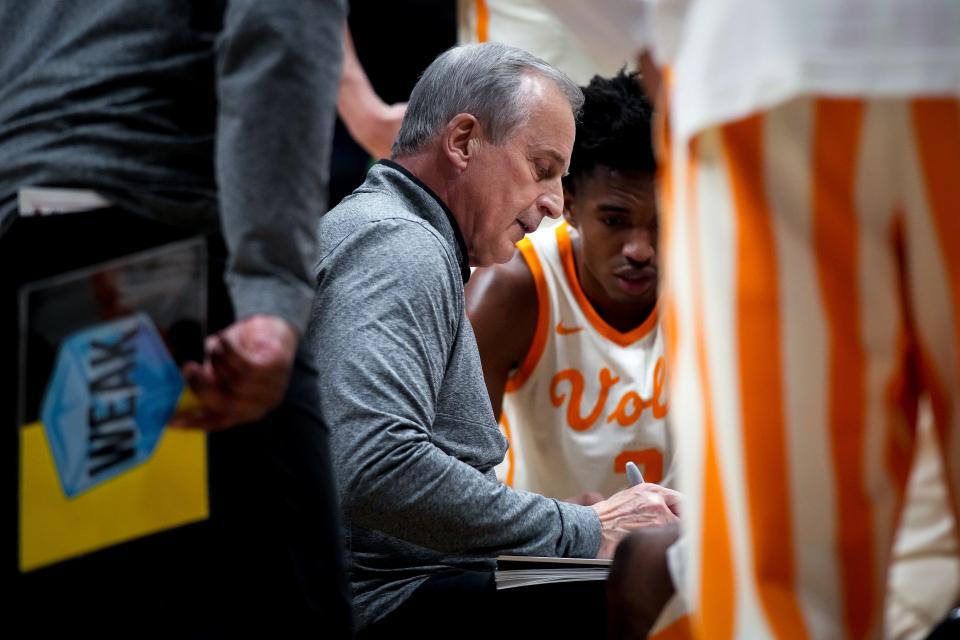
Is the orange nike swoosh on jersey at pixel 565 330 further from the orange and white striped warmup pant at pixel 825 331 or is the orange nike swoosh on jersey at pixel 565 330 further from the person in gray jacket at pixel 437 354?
the orange and white striped warmup pant at pixel 825 331

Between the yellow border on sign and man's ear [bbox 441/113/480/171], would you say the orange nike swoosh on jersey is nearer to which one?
man's ear [bbox 441/113/480/171]

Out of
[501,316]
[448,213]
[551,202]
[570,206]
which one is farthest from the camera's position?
[570,206]

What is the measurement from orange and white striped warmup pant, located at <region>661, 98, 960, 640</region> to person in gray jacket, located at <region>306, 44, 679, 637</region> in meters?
0.69

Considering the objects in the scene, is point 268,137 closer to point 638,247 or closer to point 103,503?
point 103,503

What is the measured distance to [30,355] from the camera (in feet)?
3.71

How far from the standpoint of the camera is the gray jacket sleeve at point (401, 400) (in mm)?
1639

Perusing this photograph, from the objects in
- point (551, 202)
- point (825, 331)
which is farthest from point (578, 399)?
point (825, 331)

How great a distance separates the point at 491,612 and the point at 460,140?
0.70m

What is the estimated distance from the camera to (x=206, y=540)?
116cm

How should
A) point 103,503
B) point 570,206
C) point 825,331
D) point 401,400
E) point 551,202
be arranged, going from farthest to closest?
point 570,206 → point 551,202 → point 401,400 → point 103,503 → point 825,331

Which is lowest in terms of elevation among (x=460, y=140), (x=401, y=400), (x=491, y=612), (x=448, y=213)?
(x=491, y=612)

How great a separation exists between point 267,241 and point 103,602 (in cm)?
34

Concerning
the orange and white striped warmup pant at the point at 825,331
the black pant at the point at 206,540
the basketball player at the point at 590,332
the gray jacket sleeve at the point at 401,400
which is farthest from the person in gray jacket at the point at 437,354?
the orange and white striped warmup pant at the point at 825,331

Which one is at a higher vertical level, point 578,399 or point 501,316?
point 501,316
